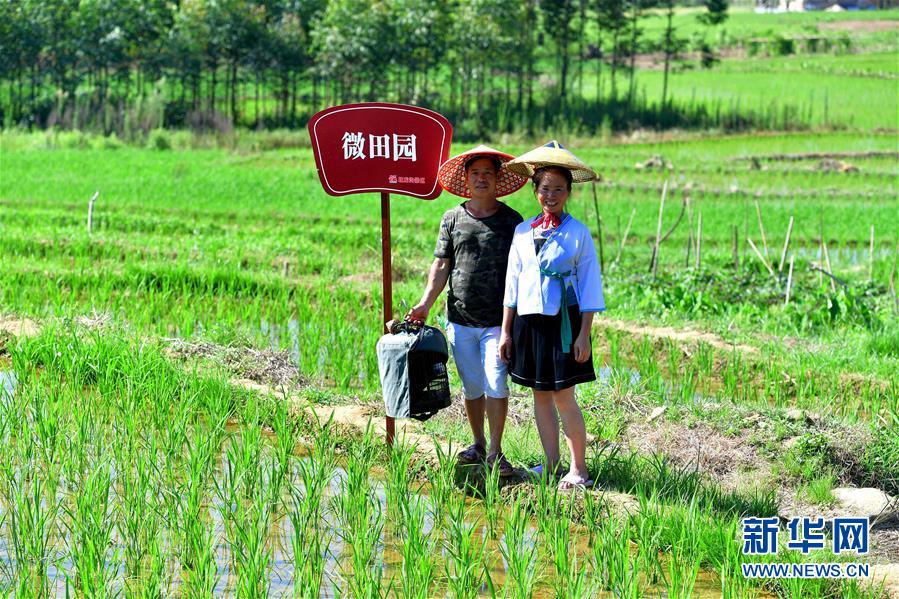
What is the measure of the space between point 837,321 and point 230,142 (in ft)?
58.7

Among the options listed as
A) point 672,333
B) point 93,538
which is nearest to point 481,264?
point 93,538

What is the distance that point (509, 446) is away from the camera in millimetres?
5223

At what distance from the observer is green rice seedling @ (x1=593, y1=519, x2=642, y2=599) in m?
3.48

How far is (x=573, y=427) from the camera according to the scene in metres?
4.49

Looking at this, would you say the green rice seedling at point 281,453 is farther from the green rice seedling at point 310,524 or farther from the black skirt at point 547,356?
the black skirt at point 547,356

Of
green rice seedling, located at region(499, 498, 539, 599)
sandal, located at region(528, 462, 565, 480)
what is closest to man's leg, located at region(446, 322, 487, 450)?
sandal, located at region(528, 462, 565, 480)

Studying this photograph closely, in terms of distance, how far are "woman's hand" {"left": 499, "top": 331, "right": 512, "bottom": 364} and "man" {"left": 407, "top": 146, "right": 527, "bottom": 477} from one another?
4 centimetres

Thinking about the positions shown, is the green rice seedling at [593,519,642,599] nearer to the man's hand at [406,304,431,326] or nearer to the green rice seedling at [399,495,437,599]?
the green rice seedling at [399,495,437,599]

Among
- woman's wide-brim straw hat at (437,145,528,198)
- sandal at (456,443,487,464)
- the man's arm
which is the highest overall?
woman's wide-brim straw hat at (437,145,528,198)

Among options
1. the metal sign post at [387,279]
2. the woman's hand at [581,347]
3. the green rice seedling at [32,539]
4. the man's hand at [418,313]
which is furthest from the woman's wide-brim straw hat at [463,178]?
the green rice seedling at [32,539]

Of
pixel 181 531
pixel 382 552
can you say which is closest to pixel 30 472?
pixel 181 531

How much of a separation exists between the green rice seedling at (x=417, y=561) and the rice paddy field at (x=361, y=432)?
0.6 inches

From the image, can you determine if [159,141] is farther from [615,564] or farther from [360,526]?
[615,564]

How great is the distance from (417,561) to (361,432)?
1.65m
